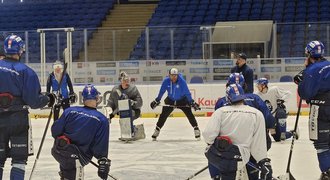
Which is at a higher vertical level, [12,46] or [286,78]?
[12,46]

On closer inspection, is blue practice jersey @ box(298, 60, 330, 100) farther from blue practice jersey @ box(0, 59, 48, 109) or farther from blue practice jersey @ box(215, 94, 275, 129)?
blue practice jersey @ box(0, 59, 48, 109)

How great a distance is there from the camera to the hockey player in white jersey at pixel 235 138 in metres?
5.11

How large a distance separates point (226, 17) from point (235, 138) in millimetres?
18486

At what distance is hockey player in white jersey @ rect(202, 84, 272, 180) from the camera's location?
5.11 m

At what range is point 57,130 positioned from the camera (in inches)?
218

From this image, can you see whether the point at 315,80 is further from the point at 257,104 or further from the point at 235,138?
the point at 235,138

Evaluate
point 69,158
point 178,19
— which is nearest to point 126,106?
point 69,158

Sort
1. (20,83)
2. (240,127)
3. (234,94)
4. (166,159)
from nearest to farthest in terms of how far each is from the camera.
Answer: (240,127)
(234,94)
(20,83)
(166,159)

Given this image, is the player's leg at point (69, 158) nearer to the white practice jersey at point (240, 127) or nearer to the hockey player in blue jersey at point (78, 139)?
the hockey player in blue jersey at point (78, 139)

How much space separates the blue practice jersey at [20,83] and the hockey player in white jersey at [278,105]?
533cm

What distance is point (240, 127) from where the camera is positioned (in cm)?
513

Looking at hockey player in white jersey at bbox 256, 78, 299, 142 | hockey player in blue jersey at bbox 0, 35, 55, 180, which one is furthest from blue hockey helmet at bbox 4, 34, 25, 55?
hockey player in white jersey at bbox 256, 78, 299, 142

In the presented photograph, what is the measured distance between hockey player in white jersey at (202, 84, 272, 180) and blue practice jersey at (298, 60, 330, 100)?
5.19ft

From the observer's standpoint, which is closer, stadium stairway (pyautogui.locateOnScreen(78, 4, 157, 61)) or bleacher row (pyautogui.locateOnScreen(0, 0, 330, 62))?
stadium stairway (pyautogui.locateOnScreen(78, 4, 157, 61))
